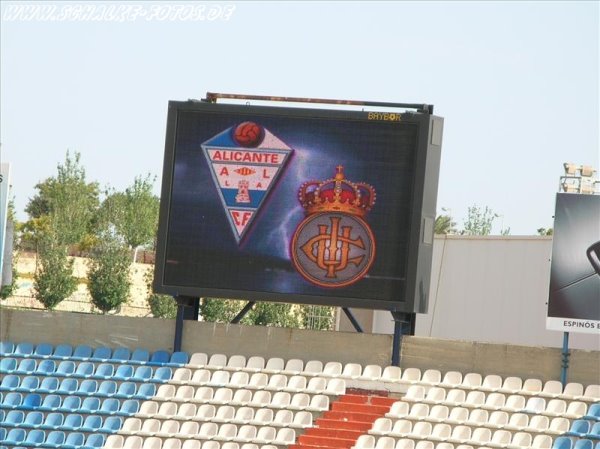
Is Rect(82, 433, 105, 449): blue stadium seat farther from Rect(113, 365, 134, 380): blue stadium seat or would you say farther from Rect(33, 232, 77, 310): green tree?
Rect(33, 232, 77, 310): green tree

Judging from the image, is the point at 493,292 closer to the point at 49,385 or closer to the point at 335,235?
the point at 335,235

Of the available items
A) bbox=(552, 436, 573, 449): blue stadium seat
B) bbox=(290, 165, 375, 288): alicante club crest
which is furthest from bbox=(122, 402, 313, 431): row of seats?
bbox=(552, 436, 573, 449): blue stadium seat

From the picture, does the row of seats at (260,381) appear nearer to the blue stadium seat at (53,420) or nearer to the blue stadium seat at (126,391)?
the blue stadium seat at (126,391)

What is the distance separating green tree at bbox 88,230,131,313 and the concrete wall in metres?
20.9

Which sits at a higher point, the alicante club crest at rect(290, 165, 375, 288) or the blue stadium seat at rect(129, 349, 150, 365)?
the alicante club crest at rect(290, 165, 375, 288)

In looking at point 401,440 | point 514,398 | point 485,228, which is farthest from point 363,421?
point 485,228

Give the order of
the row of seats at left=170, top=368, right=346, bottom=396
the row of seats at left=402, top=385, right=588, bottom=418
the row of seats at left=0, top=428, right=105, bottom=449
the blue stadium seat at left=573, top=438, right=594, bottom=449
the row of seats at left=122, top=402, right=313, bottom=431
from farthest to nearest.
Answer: the row of seats at left=0, top=428, right=105, bottom=449
the row of seats at left=170, top=368, right=346, bottom=396
the row of seats at left=122, top=402, right=313, bottom=431
the row of seats at left=402, top=385, right=588, bottom=418
the blue stadium seat at left=573, top=438, right=594, bottom=449

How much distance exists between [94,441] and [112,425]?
42 cm

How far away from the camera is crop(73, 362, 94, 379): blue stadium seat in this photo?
944 inches

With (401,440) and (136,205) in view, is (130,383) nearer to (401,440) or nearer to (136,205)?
(401,440)

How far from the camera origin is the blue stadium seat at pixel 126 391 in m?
23.4

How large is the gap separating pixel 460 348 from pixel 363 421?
2.01m

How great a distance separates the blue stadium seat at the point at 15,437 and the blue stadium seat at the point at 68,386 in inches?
39.9

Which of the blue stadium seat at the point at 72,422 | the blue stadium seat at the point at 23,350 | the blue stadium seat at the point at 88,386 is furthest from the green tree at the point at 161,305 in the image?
the blue stadium seat at the point at 72,422
